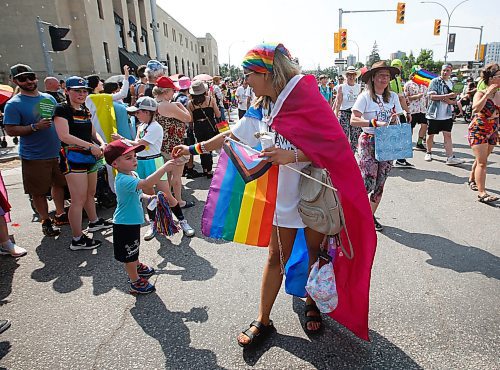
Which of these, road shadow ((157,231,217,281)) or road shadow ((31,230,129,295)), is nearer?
road shadow ((31,230,129,295))

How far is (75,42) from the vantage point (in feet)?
71.9

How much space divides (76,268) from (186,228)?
1352 millimetres

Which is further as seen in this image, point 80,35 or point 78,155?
point 80,35

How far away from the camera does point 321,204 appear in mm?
2107

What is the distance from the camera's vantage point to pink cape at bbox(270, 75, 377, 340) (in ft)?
6.82

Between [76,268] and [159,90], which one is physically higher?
[159,90]

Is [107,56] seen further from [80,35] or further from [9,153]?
[9,153]

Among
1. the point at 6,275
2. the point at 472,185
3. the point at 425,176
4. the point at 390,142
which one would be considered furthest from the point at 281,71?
the point at 425,176

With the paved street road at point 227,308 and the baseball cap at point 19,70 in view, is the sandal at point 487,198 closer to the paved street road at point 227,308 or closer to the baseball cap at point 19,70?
the paved street road at point 227,308

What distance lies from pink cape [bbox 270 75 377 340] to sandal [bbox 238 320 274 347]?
60cm

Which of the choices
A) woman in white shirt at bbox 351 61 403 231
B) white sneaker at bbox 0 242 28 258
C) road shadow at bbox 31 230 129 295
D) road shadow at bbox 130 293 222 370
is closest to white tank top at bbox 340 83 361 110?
woman in white shirt at bbox 351 61 403 231

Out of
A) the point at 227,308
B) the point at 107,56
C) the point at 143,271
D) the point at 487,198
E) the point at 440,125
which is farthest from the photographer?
the point at 107,56

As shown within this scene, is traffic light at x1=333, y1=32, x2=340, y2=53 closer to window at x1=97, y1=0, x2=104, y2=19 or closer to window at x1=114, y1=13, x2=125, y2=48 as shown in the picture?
window at x1=97, y1=0, x2=104, y2=19

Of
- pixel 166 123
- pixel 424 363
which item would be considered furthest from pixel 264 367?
pixel 166 123
